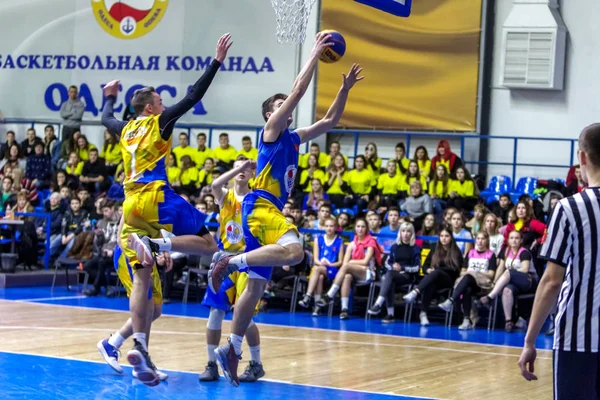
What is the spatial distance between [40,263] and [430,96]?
7750 millimetres

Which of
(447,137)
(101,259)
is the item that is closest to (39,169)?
(101,259)

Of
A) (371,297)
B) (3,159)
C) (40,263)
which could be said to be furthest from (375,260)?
(3,159)

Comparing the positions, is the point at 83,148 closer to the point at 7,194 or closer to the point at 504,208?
the point at 7,194

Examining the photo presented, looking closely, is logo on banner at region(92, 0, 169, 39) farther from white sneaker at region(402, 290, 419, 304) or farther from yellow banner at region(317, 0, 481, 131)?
white sneaker at region(402, 290, 419, 304)

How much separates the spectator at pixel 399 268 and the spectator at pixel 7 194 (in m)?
7.43

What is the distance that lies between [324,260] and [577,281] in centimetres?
915

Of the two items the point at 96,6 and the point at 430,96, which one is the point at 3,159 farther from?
the point at 430,96

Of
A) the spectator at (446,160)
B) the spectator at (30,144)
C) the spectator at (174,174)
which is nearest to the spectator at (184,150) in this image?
the spectator at (174,174)

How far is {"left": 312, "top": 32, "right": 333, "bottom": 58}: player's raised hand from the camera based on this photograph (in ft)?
21.1

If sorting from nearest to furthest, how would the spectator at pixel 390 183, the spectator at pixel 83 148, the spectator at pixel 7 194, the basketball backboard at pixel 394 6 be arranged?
1. the basketball backboard at pixel 394 6
2. the spectator at pixel 390 183
3. the spectator at pixel 7 194
4. the spectator at pixel 83 148

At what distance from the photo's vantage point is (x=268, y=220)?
6566 mm

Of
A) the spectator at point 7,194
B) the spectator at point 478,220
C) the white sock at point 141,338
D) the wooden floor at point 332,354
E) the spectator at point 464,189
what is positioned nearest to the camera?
the white sock at point 141,338

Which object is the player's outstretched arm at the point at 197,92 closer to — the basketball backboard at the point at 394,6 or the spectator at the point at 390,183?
the basketball backboard at the point at 394,6

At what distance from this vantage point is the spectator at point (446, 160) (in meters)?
15.6
